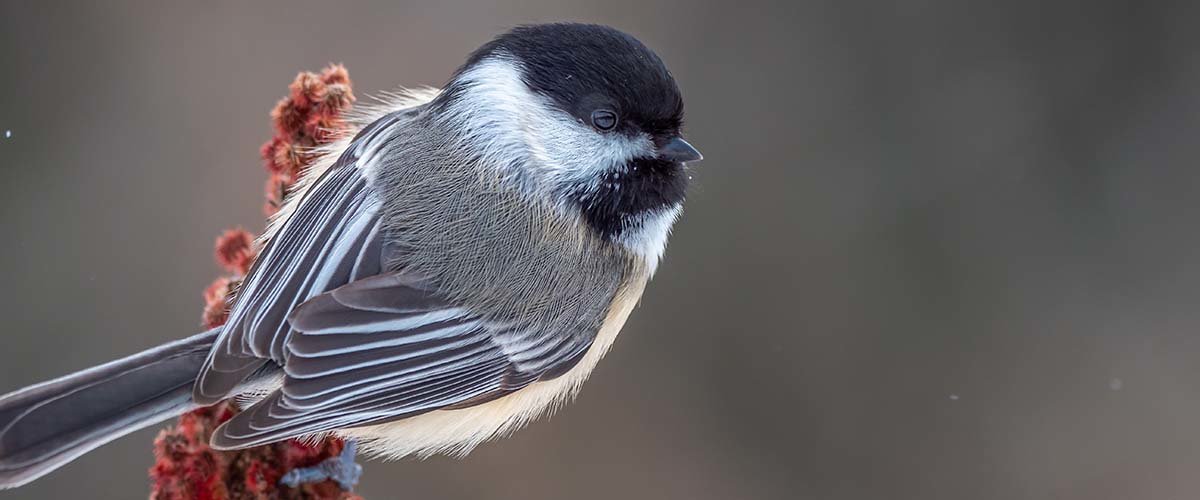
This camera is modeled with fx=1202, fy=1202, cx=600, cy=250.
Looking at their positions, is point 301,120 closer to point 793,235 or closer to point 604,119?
point 604,119

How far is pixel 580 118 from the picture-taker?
7.18 ft

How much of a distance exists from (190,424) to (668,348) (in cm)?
172

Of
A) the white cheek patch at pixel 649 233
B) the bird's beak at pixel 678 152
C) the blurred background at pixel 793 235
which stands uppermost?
the bird's beak at pixel 678 152

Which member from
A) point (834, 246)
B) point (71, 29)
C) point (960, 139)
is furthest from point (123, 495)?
point (960, 139)

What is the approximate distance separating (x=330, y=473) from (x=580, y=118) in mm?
761

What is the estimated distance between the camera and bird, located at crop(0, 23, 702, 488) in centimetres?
203

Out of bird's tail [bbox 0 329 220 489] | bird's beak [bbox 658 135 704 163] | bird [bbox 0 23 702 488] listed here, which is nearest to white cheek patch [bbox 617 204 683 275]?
bird [bbox 0 23 702 488]

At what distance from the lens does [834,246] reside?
11.8 feet

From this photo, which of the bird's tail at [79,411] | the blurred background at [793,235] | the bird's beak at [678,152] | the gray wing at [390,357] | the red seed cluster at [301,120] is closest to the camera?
the bird's tail at [79,411]

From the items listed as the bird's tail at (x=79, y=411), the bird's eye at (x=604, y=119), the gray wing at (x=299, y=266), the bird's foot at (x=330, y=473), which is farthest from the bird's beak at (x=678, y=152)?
the bird's tail at (x=79, y=411)

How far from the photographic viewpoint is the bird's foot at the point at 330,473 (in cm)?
195

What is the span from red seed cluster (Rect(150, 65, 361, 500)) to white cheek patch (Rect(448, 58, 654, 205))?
0.86 feet

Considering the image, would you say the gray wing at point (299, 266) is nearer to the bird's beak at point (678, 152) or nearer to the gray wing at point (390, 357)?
the gray wing at point (390, 357)

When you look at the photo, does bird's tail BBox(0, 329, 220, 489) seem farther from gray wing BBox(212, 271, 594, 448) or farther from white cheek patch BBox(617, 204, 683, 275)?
white cheek patch BBox(617, 204, 683, 275)
